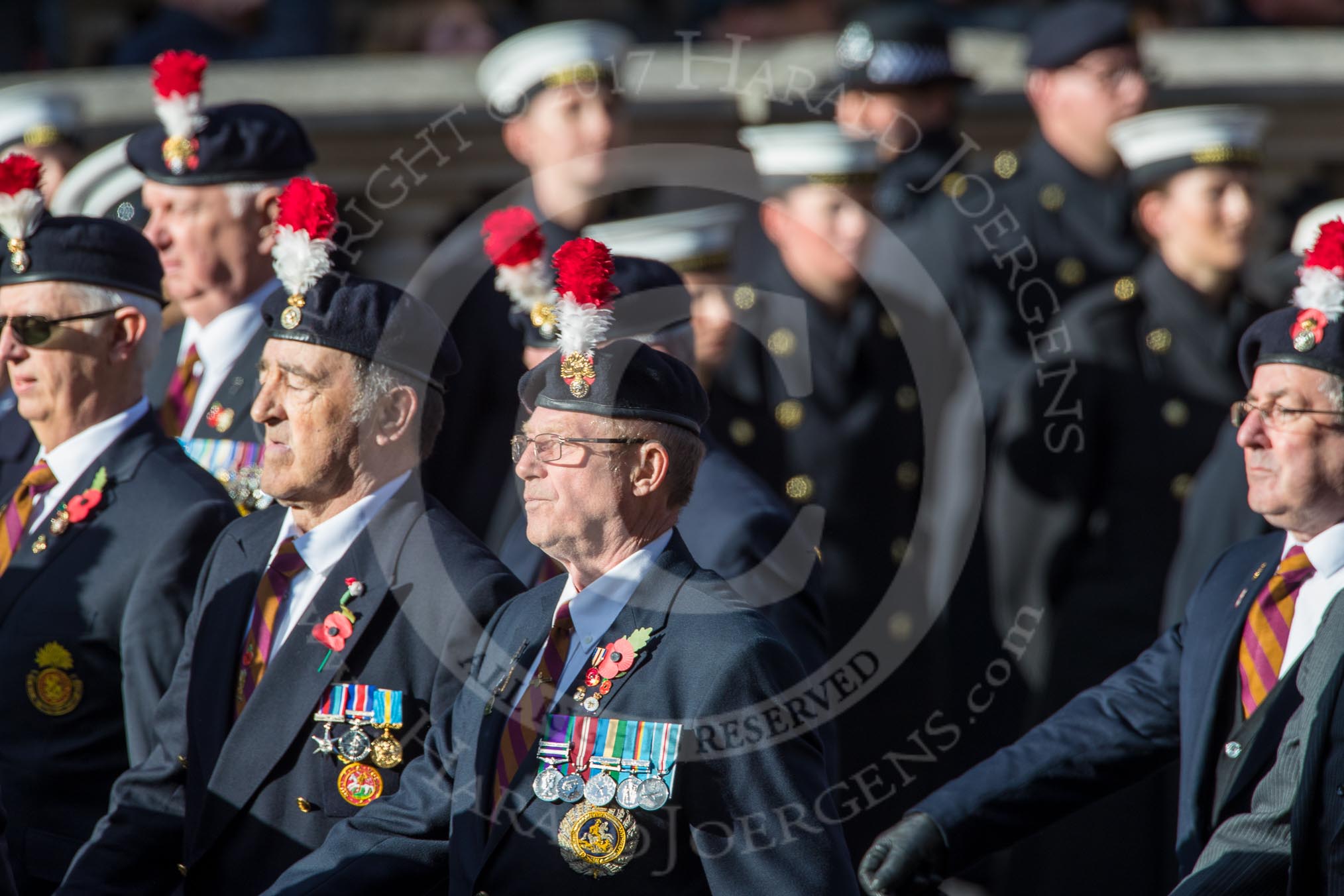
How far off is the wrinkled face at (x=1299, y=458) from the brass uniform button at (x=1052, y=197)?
2871 mm

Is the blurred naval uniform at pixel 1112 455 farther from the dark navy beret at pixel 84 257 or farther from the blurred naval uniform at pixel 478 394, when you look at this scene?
the dark navy beret at pixel 84 257

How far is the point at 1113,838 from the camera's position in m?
6.59

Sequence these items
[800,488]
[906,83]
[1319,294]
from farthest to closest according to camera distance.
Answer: [906,83] < [800,488] < [1319,294]

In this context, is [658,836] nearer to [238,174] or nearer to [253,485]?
[253,485]

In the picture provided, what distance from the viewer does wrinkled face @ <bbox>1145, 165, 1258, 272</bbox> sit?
6.92 meters

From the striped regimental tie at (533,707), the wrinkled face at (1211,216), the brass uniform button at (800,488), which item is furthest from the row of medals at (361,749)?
the wrinkled face at (1211,216)

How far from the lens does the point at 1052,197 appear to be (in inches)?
294

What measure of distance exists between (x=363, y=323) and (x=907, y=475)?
113 inches

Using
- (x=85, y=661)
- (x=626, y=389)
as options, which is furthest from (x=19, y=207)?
(x=626, y=389)

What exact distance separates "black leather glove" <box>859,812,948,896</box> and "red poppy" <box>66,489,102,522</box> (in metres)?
2.03

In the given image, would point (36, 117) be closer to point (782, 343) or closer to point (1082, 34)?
point (782, 343)

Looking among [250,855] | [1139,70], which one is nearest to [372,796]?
[250,855]

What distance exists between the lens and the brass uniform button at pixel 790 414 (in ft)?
23.3

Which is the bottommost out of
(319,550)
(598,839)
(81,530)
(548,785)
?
(598,839)
